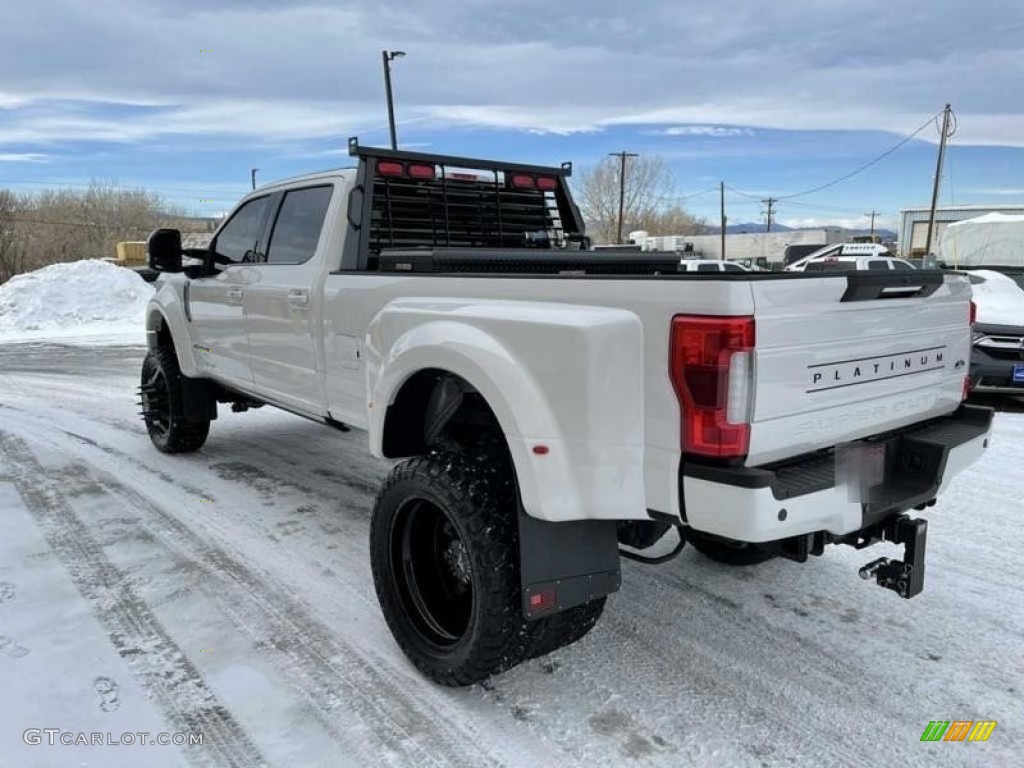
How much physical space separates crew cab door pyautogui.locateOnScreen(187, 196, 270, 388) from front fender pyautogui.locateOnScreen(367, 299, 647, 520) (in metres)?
2.73

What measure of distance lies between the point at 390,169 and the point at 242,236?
151 centimetres

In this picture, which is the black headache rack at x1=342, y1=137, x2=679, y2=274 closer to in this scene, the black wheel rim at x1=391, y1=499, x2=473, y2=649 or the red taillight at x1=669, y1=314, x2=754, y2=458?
the black wheel rim at x1=391, y1=499, x2=473, y2=649

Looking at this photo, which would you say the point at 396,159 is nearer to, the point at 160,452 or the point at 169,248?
the point at 169,248

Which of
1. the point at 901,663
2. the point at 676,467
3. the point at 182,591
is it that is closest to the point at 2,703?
the point at 182,591

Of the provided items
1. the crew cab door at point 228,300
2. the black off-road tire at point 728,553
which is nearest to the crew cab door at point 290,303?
the crew cab door at point 228,300

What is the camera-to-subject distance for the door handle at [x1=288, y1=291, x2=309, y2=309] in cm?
409

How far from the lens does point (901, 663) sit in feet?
9.76

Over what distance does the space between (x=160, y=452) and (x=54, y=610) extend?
2.93 metres

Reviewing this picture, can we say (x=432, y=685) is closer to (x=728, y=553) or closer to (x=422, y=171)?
(x=728, y=553)

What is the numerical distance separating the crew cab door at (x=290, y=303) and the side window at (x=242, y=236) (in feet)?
0.70

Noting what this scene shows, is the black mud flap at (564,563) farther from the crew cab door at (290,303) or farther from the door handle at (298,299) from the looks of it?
the door handle at (298,299)

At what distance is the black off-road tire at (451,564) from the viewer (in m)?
2.56

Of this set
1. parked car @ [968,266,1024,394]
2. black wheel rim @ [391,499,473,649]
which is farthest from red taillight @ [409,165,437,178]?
parked car @ [968,266,1024,394]

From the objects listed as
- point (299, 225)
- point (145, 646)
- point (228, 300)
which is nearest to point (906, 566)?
point (145, 646)
